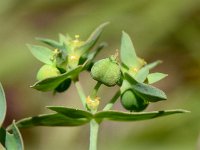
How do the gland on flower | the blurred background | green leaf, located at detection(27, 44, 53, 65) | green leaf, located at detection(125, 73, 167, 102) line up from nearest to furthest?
green leaf, located at detection(125, 73, 167, 102)
the gland on flower
green leaf, located at detection(27, 44, 53, 65)
the blurred background

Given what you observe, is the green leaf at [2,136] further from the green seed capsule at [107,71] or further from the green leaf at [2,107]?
the green seed capsule at [107,71]

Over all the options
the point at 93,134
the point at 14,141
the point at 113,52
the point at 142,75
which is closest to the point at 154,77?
the point at 142,75

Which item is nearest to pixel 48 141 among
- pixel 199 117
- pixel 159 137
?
pixel 159 137

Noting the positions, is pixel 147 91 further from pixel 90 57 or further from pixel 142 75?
pixel 90 57

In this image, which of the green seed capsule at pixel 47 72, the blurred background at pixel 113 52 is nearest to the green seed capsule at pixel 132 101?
the green seed capsule at pixel 47 72

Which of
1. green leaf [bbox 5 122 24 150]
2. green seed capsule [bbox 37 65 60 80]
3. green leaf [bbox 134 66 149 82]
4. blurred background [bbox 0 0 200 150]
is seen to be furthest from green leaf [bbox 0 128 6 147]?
blurred background [bbox 0 0 200 150]

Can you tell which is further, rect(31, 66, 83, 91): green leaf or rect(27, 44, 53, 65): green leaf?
rect(27, 44, 53, 65): green leaf

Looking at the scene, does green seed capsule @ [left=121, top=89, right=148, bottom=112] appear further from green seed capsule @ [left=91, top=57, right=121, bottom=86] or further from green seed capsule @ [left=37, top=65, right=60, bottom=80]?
green seed capsule @ [left=37, top=65, right=60, bottom=80]
